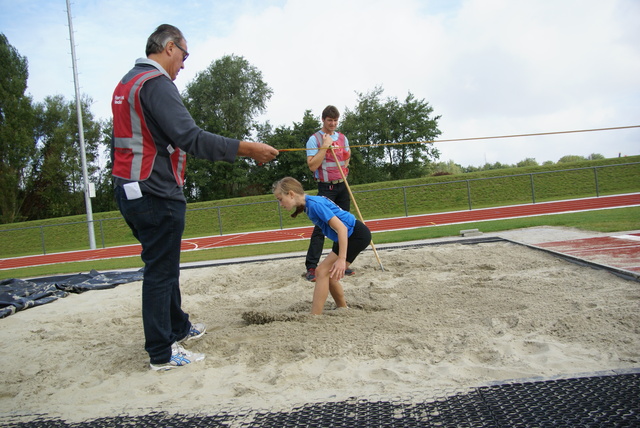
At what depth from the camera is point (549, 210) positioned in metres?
15.2

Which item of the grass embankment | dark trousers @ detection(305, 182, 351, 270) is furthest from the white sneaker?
the grass embankment

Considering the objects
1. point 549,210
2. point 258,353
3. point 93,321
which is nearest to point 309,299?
point 258,353

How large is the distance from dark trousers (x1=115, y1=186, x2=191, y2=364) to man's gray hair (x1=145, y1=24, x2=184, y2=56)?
0.95 meters

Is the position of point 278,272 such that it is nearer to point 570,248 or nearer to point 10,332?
point 10,332

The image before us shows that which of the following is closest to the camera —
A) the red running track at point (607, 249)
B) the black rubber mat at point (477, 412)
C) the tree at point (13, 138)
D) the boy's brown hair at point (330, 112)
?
the black rubber mat at point (477, 412)

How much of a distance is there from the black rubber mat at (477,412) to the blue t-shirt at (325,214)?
1.90 meters

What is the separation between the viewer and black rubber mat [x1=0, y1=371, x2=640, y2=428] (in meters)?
1.73

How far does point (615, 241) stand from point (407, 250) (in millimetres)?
2755

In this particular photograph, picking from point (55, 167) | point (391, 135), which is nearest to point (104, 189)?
point (55, 167)

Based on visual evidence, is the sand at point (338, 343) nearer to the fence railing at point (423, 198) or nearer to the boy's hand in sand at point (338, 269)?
the boy's hand in sand at point (338, 269)

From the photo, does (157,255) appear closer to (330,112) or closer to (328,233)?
(328,233)

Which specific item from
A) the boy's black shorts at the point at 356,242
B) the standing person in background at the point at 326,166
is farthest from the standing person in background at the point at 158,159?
the standing person in background at the point at 326,166

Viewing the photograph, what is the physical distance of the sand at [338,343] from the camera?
2281 millimetres

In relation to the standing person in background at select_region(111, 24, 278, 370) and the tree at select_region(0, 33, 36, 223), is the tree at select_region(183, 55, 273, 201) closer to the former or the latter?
the tree at select_region(0, 33, 36, 223)
